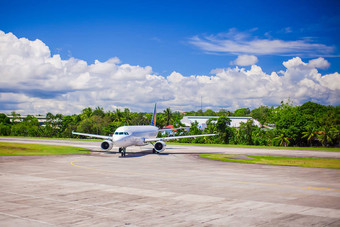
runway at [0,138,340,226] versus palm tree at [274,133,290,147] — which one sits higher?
palm tree at [274,133,290,147]

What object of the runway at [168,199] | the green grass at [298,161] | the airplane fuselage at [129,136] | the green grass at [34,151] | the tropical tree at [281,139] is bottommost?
the green grass at [34,151]

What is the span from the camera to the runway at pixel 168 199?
12477 millimetres

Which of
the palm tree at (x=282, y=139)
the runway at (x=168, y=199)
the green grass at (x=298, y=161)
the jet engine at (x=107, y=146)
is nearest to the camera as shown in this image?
the runway at (x=168, y=199)

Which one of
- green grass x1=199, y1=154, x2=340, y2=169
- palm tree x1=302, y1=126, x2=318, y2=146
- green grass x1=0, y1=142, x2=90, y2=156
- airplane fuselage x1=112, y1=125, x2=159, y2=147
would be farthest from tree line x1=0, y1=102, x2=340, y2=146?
green grass x1=0, y1=142, x2=90, y2=156

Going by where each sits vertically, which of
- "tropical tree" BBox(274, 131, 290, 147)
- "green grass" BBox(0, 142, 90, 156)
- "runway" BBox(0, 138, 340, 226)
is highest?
"tropical tree" BBox(274, 131, 290, 147)

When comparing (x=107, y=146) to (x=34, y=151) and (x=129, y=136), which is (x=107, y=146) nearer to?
(x=129, y=136)

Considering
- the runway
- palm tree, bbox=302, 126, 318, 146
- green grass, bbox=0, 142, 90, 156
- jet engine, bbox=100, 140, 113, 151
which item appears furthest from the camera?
palm tree, bbox=302, 126, 318, 146

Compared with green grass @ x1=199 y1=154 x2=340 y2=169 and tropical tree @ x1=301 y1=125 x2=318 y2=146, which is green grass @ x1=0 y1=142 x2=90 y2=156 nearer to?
green grass @ x1=199 y1=154 x2=340 y2=169

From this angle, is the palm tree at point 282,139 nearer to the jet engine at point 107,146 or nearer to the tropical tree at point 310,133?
the tropical tree at point 310,133

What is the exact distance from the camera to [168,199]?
16234 millimetres

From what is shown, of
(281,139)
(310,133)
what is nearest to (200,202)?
(281,139)

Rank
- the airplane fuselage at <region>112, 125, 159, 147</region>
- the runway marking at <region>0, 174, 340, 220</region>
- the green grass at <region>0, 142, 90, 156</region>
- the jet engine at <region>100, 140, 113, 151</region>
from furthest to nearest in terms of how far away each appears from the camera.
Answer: the green grass at <region>0, 142, 90, 156</region>
the jet engine at <region>100, 140, 113, 151</region>
the airplane fuselage at <region>112, 125, 159, 147</region>
the runway marking at <region>0, 174, 340, 220</region>

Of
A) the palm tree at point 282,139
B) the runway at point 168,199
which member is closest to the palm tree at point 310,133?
the palm tree at point 282,139

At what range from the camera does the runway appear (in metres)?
12.5
